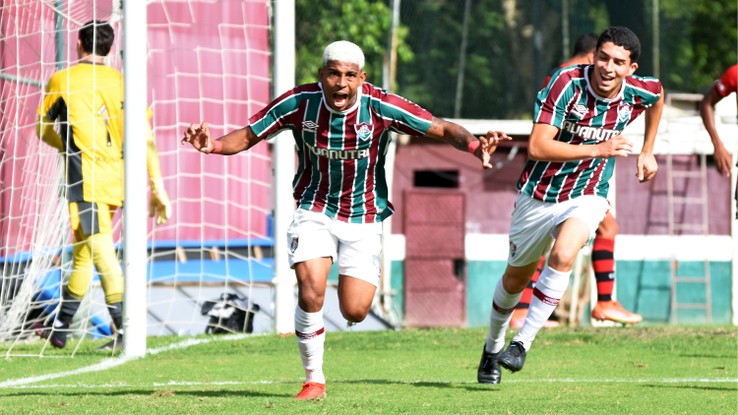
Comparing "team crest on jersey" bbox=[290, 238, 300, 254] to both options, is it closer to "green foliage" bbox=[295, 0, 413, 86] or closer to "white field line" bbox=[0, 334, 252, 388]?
"white field line" bbox=[0, 334, 252, 388]

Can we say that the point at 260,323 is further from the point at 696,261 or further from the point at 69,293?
the point at 696,261

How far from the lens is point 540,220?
7.93 metres

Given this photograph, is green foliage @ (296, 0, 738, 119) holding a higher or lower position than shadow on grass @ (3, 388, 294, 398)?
higher

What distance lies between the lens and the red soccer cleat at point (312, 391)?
281 inches

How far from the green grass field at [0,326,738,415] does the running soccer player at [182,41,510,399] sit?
20.2 inches

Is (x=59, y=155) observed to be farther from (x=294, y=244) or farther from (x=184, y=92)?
(x=294, y=244)

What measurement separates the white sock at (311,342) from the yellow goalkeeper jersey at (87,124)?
11.5 feet

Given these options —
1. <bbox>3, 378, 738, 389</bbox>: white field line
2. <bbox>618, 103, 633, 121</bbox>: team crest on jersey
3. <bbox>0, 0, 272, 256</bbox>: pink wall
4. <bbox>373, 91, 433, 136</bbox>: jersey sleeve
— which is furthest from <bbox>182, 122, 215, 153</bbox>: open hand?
<bbox>0, 0, 272, 256</bbox>: pink wall

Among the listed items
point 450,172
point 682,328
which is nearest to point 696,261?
point 450,172

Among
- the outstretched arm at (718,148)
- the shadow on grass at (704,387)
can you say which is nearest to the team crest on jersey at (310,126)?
the shadow on grass at (704,387)

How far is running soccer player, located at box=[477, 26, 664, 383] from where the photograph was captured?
7.59 metres

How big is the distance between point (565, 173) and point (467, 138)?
0.92 m

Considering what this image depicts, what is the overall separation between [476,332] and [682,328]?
6.63 ft

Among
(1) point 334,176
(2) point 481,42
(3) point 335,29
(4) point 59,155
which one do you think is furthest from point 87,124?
(2) point 481,42
